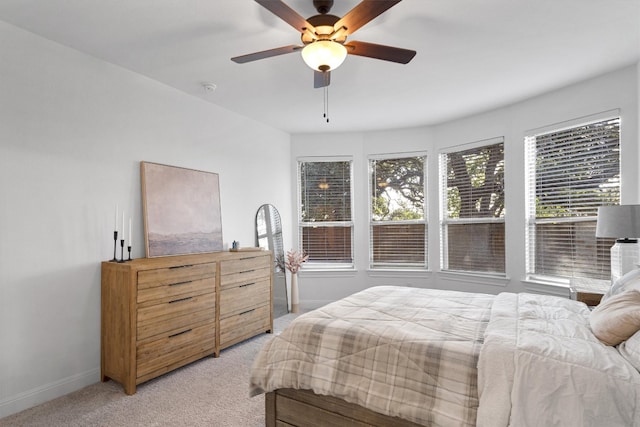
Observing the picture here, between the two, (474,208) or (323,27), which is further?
(474,208)

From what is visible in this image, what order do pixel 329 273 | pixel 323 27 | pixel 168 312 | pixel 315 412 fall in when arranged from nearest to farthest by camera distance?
pixel 315 412
pixel 323 27
pixel 168 312
pixel 329 273

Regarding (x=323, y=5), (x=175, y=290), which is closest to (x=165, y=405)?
(x=175, y=290)

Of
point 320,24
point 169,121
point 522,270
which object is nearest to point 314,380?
point 320,24

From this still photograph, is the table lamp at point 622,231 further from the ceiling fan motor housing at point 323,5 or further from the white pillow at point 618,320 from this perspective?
the ceiling fan motor housing at point 323,5

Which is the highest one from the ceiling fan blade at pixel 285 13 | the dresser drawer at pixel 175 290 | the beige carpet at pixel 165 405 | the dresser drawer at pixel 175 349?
the ceiling fan blade at pixel 285 13

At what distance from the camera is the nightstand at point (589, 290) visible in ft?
9.04

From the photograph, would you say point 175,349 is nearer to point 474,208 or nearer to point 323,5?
point 323,5

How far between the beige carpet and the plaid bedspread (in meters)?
0.47

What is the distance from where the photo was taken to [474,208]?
468 cm

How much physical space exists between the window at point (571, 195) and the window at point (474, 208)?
386 millimetres

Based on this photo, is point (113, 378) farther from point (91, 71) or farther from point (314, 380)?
point (91, 71)

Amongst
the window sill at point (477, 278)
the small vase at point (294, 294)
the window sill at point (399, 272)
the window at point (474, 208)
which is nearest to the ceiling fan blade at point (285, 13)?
the window at point (474, 208)

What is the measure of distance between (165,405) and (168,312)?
27.6 inches

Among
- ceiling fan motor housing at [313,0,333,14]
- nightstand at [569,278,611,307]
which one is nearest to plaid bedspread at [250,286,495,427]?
nightstand at [569,278,611,307]
